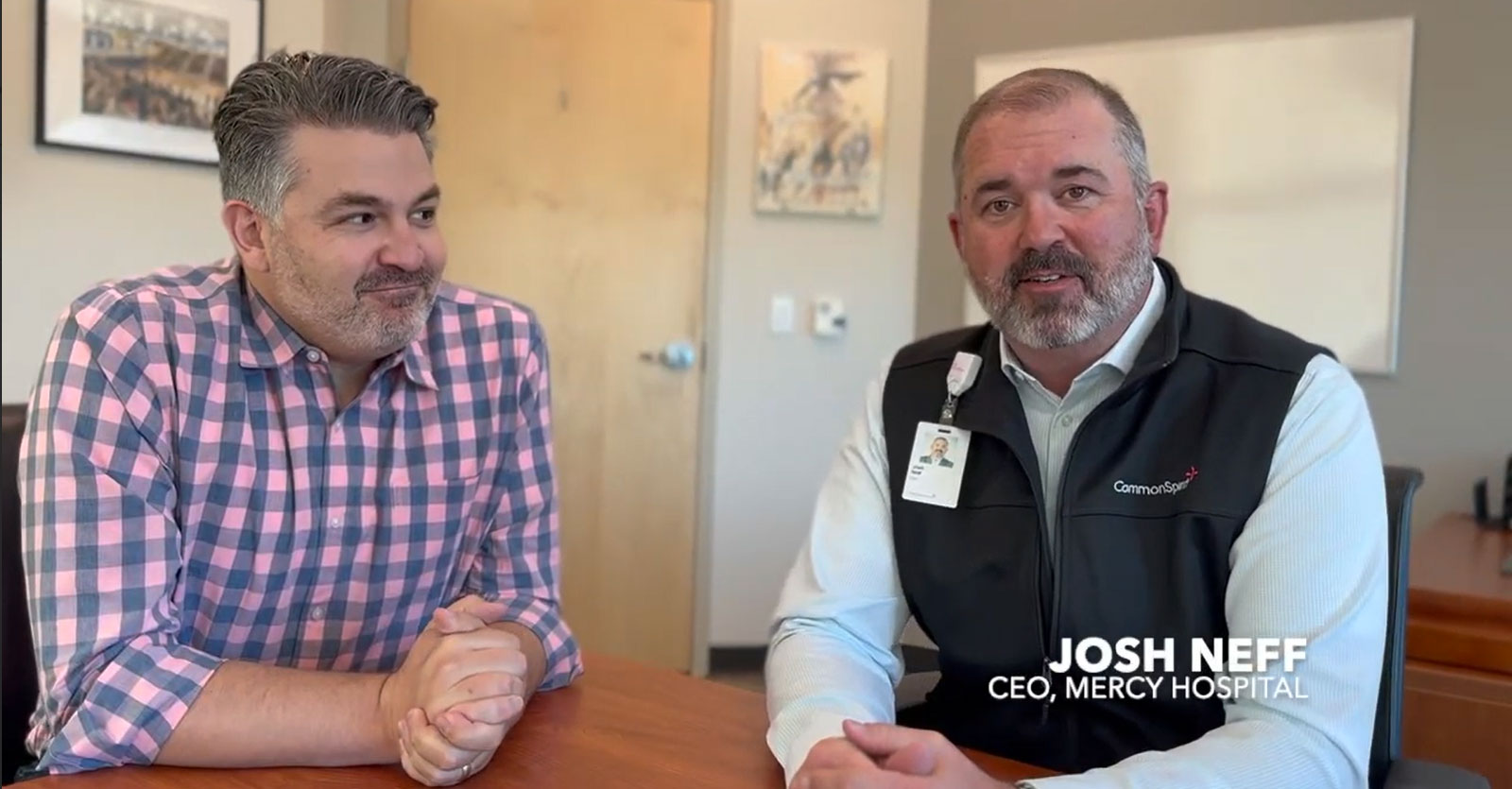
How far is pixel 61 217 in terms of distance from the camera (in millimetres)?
2771

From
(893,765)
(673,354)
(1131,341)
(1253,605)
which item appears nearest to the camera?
(893,765)

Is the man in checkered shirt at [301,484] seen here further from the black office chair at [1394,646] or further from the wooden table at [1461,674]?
the wooden table at [1461,674]

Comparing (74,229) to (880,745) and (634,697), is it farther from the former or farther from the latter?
(880,745)

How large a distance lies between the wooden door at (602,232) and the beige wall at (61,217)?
3.15 feet

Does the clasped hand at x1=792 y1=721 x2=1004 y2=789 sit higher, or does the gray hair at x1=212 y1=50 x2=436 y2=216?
the gray hair at x1=212 y1=50 x2=436 y2=216

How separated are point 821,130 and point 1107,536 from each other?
9.81 feet

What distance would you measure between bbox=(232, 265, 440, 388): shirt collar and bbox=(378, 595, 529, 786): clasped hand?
0.39m

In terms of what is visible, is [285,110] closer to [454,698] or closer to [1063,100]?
[454,698]

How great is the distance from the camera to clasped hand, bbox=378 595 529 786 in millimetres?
1096

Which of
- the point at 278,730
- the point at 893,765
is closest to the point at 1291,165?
the point at 893,765

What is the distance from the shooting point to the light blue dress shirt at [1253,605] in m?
1.20

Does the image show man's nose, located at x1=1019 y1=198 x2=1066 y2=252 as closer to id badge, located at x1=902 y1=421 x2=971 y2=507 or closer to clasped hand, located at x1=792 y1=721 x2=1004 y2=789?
id badge, located at x1=902 y1=421 x2=971 y2=507

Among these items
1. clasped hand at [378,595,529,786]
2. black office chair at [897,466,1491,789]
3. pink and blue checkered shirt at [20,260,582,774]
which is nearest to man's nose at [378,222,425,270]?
pink and blue checkered shirt at [20,260,582,774]

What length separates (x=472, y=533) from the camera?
156 cm
